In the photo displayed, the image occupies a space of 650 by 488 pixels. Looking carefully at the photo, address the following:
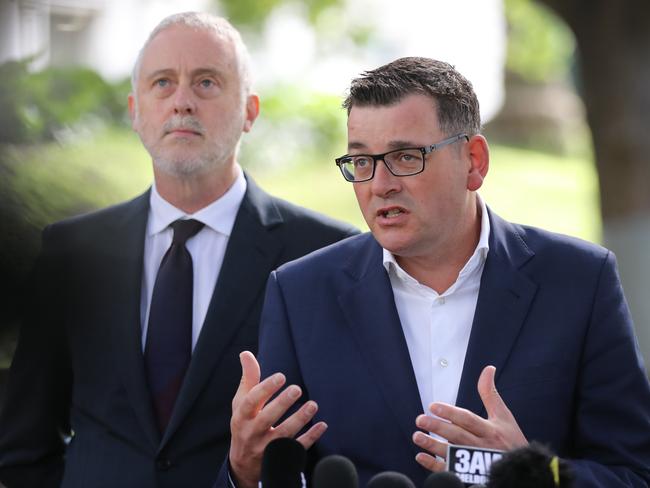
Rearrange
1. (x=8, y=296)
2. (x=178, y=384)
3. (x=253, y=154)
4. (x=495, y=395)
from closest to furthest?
(x=495, y=395), (x=178, y=384), (x=8, y=296), (x=253, y=154)

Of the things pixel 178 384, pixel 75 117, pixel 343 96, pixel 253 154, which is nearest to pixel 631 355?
pixel 343 96

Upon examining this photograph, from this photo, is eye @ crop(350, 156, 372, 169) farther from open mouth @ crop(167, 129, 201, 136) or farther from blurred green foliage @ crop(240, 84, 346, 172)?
blurred green foliage @ crop(240, 84, 346, 172)

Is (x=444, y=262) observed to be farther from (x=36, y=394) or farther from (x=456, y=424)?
(x=36, y=394)

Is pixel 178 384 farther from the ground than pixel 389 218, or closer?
closer

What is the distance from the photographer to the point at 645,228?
32.3 ft

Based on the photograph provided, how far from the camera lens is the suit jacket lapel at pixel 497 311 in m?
2.99

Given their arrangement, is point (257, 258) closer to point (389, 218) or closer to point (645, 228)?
point (389, 218)

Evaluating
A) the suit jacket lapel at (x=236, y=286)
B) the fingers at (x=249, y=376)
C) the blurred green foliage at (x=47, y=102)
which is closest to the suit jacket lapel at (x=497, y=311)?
the fingers at (x=249, y=376)

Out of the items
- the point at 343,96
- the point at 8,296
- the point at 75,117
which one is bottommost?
the point at 8,296

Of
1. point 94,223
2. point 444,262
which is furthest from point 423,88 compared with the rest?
point 94,223

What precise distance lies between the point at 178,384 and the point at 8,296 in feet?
4.57

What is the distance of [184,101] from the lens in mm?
3682

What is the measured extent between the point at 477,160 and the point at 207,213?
1.06 meters

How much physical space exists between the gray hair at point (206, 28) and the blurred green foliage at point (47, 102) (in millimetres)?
1780
